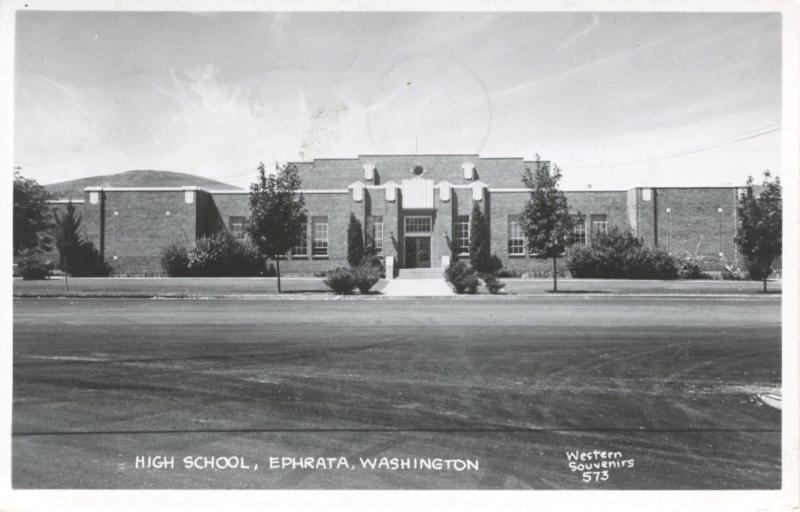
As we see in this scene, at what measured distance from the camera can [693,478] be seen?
4934 millimetres

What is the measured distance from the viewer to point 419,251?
105 feet

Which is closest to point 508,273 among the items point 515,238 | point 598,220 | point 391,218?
point 515,238

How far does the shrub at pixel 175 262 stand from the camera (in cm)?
2603

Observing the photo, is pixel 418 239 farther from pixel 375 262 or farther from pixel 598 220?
pixel 598 220

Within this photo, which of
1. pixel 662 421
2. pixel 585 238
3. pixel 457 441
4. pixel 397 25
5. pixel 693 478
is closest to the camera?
pixel 693 478

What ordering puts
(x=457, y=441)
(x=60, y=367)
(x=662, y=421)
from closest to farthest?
(x=457, y=441)
(x=662, y=421)
(x=60, y=367)

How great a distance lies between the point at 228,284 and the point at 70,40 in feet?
53.3

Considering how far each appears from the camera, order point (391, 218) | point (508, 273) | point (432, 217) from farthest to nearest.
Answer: point (432, 217) < point (391, 218) < point (508, 273)

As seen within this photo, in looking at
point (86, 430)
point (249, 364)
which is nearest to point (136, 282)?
point (249, 364)

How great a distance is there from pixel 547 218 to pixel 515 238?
8012mm

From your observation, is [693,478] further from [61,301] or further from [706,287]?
[706,287]

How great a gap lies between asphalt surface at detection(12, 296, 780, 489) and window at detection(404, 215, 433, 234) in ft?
68.9

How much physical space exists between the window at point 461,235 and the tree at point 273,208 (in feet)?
38.5

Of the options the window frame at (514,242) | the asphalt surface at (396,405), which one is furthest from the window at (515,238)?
the asphalt surface at (396,405)
